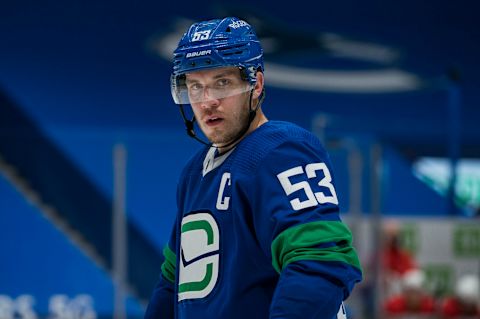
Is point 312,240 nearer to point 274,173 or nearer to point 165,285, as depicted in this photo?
point 274,173

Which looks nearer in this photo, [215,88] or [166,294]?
[215,88]

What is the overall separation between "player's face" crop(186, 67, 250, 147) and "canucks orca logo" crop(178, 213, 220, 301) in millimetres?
194

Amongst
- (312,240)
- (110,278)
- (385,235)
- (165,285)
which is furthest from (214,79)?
(385,235)

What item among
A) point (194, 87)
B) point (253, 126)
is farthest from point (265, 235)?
point (194, 87)

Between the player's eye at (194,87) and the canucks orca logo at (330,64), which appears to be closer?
the player's eye at (194,87)

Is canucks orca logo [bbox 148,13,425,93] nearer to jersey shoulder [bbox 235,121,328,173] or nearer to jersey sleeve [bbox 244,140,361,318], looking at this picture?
jersey shoulder [bbox 235,121,328,173]

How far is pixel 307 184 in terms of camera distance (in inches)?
85.5

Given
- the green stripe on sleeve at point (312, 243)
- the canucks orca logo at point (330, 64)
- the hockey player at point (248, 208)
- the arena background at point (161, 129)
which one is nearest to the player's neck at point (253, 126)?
the hockey player at point (248, 208)

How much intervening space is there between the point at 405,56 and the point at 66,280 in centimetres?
533

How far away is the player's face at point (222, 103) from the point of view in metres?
2.31

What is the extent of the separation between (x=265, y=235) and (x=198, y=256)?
0.25 meters

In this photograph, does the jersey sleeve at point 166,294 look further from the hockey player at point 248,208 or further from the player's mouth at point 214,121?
the player's mouth at point 214,121

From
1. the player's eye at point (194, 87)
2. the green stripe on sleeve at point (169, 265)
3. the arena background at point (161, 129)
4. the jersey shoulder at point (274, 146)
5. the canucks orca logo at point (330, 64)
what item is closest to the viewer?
the jersey shoulder at point (274, 146)

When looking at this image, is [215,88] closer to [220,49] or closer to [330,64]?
[220,49]
